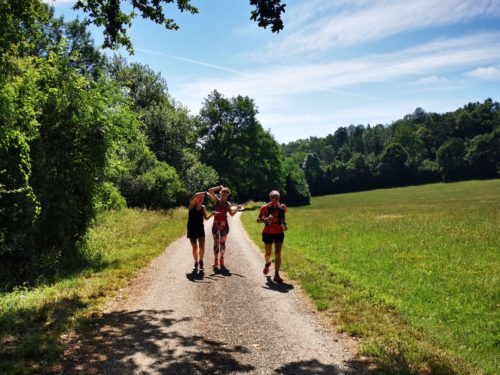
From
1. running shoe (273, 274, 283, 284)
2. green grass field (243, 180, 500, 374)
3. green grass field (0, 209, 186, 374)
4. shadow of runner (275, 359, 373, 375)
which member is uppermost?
green grass field (0, 209, 186, 374)

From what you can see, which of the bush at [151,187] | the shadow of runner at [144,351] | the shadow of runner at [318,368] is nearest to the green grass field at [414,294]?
the shadow of runner at [318,368]

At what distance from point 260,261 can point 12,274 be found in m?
7.93

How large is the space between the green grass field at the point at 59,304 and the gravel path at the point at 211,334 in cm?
40

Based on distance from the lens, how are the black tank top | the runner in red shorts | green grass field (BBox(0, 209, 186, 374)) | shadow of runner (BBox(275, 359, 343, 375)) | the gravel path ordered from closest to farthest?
shadow of runner (BBox(275, 359, 343, 375)) < the gravel path < green grass field (BBox(0, 209, 186, 374)) < the runner in red shorts < the black tank top

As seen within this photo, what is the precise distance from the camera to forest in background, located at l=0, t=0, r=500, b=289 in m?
11.8

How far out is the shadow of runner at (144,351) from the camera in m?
5.92

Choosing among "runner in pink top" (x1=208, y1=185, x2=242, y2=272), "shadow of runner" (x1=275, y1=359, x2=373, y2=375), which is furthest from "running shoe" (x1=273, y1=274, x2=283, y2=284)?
"shadow of runner" (x1=275, y1=359, x2=373, y2=375)

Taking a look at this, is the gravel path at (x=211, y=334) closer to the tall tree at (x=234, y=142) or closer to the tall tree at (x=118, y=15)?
the tall tree at (x=118, y=15)

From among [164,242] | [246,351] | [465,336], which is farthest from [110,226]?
[465,336]

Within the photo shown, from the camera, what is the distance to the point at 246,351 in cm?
662

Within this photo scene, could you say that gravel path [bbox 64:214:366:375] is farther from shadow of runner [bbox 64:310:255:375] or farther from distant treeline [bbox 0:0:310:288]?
distant treeline [bbox 0:0:310:288]

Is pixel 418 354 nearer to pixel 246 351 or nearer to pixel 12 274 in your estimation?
pixel 246 351

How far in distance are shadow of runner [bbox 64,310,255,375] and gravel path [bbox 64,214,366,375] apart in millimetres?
14

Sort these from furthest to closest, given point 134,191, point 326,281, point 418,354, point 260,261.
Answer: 1. point 134,191
2. point 260,261
3. point 326,281
4. point 418,354
